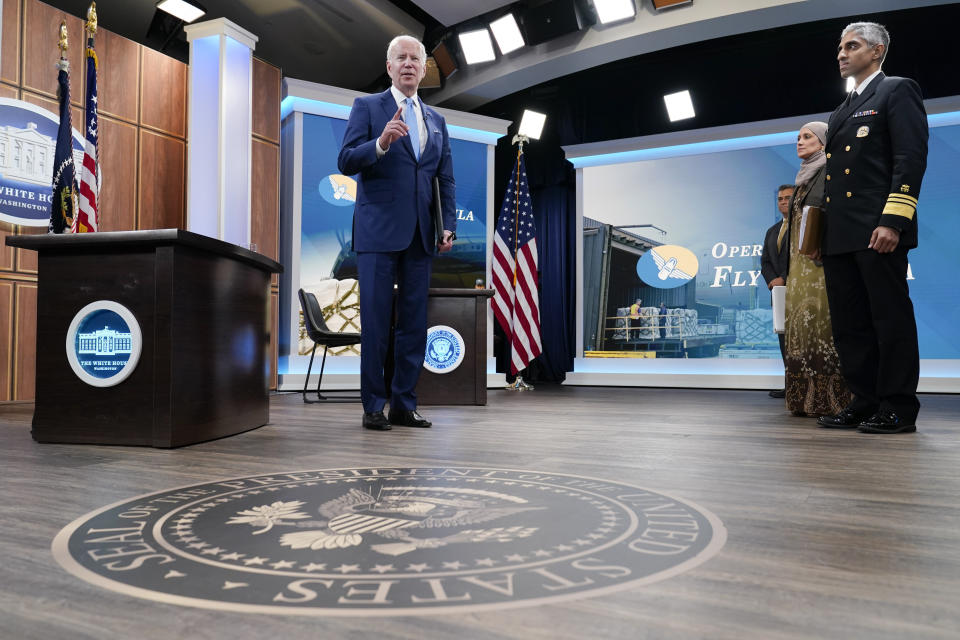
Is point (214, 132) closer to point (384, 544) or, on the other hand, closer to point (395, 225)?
point (395, 225)

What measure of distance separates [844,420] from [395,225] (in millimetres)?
1854

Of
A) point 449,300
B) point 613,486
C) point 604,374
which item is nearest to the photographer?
point 613,486

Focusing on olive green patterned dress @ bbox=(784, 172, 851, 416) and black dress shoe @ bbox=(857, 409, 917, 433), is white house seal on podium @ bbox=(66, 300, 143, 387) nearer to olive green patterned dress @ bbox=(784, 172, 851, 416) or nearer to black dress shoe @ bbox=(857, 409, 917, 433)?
black dress shoe @ bbox=(857, 409, 917, 433)

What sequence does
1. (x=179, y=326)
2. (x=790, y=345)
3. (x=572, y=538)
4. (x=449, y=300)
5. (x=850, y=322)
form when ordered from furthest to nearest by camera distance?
(x=449, y=300)
(x=790, y=345)
(x=850, y=322)
(x=179, y=326)
(x=572, y=538)

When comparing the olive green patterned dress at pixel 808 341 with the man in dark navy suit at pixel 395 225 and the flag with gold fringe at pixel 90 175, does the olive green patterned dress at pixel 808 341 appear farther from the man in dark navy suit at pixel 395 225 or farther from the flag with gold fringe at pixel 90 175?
the flag with gold fringe at pixel 90 175

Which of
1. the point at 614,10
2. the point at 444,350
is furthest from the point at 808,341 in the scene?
the point at 614,10

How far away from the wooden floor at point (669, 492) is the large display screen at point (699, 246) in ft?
12.5

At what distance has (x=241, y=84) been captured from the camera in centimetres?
538

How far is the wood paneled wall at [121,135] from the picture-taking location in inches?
170

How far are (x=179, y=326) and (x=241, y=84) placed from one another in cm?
376

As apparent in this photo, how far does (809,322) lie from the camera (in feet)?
10.5

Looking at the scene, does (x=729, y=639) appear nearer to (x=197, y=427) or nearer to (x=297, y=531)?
(x=297, y=531)

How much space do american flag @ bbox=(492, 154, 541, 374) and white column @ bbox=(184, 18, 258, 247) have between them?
2344mm

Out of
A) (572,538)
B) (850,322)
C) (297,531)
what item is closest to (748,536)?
(572,538)
